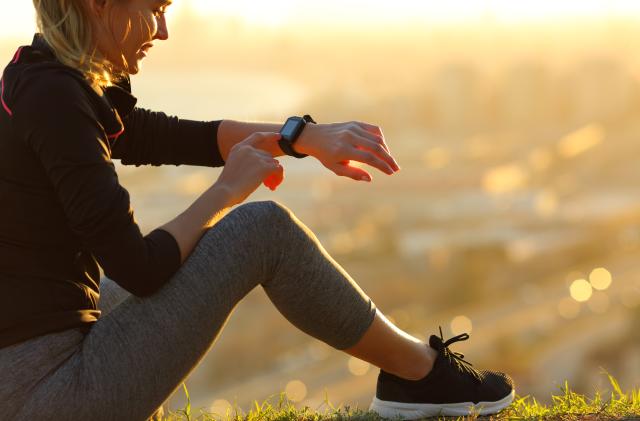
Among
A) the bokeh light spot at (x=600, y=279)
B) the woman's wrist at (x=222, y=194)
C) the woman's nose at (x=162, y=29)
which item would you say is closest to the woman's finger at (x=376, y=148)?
the woman's wrist at (x=222, y=194)

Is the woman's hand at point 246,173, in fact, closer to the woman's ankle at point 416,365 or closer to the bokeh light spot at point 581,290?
the woman's ankle at point 416,365

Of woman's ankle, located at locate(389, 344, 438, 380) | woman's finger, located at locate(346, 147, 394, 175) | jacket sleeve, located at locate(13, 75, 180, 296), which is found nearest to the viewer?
jacket sleeve, located at locate(13, 75, 180, 296)

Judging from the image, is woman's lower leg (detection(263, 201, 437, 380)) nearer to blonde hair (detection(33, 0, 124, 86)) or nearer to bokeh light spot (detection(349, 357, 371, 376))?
blonde hair (detection(33, 0, 124, 86))

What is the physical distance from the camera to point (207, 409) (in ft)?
8.00

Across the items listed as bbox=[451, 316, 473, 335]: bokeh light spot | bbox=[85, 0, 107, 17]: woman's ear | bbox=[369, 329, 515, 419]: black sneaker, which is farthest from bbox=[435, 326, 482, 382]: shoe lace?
bbox=[451, 316, 473, 335]: bokeh light spot

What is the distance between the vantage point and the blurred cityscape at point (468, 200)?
46.3 metres

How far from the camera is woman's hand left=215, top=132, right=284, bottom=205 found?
68.2 inches

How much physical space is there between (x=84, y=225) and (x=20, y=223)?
143 millimetres

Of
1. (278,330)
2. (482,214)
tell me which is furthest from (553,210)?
(278,330)

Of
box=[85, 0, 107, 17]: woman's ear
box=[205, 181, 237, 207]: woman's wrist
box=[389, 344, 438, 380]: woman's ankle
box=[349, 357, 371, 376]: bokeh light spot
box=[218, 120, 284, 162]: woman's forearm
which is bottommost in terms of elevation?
box=[389, 344, 438, 380]: woman's ankle

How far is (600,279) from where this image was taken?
197 ft

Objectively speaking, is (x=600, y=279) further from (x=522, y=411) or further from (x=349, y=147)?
(x=349, y=147)

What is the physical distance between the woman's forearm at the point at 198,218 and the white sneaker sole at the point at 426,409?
748 mm

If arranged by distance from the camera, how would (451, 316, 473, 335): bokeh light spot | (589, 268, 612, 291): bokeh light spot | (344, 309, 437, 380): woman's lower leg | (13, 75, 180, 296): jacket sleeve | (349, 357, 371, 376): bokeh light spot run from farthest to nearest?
(589, 268, 612, 291): bokeh light spot → (451, 316, 473, 335): bokeh light spot → (349, 357, 371, 376): bokeh light spot → (344, 309, 437, 380): woman's lower leg → (13, 75, 180, 296): jacket sleeve
